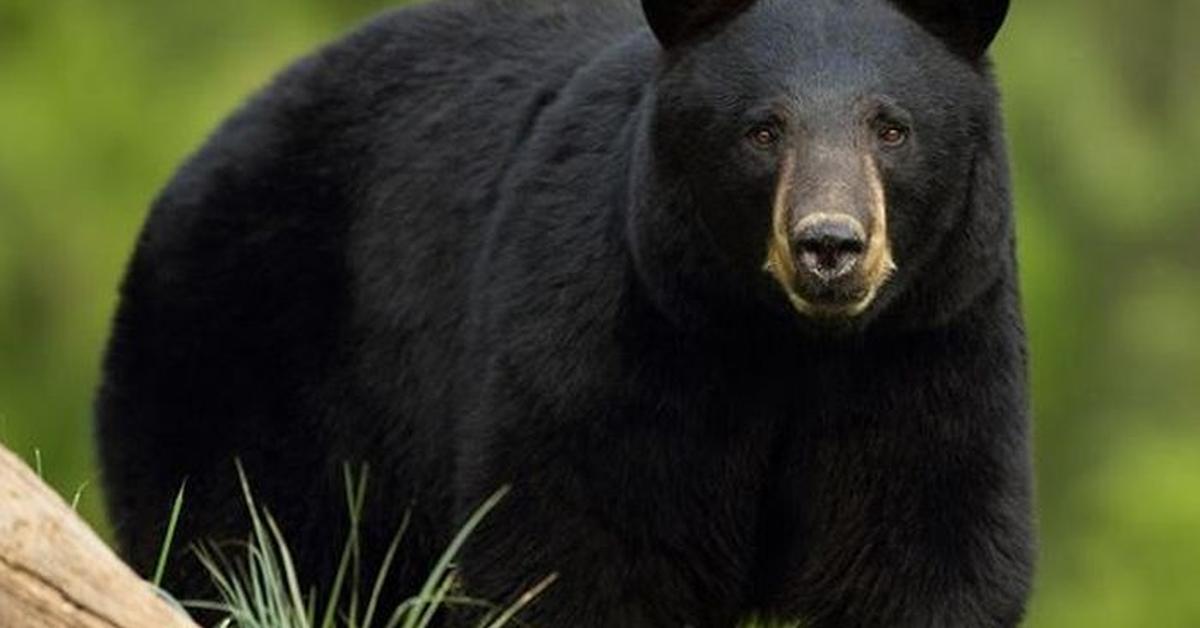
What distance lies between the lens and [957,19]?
7539mm

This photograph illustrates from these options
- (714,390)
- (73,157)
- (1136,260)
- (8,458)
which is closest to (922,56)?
(714,390)

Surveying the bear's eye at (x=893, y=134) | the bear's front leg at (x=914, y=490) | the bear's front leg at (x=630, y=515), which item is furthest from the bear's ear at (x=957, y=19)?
the bear's front leg at (x=630, y=515)

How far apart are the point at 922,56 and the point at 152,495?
240 cm

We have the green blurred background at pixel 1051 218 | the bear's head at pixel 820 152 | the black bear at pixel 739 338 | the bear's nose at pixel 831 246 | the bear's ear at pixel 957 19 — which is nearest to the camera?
the bear's nose at pixel 831 246

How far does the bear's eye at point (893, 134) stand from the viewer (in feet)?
24.1

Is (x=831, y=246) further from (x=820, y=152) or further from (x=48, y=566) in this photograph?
(x=48, y=566)

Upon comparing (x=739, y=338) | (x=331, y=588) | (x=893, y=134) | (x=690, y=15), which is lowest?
(x=331, y=588)

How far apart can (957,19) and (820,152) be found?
0.47 meters

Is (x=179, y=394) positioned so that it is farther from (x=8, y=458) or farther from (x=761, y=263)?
(x=8, y=458)

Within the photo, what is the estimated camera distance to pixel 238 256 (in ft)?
29.7

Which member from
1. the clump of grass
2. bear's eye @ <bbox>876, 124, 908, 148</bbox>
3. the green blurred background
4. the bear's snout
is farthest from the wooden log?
the green blurred background

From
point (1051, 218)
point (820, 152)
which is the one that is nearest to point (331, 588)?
point (820, 152)

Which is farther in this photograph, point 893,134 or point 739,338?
point 739,338

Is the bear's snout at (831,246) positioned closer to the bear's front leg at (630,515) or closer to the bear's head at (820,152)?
the bear's head at (820,152)
